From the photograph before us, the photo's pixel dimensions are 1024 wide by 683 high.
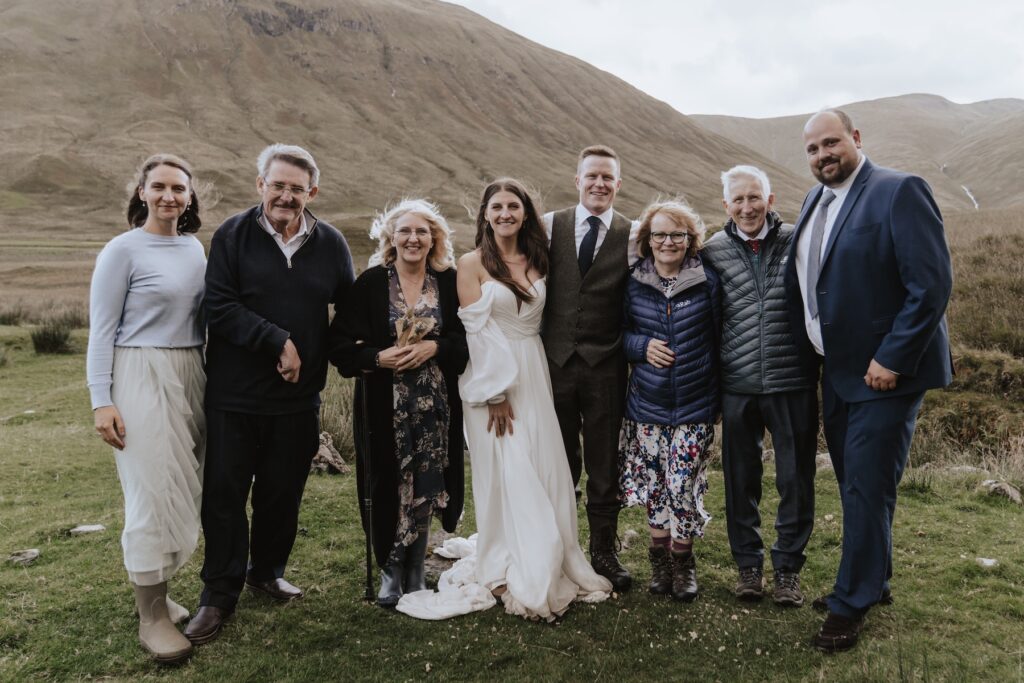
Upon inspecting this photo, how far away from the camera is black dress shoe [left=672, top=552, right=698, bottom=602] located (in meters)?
4.28

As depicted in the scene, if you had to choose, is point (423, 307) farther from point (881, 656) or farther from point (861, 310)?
point (881, 656)

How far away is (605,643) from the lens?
382 centimetres

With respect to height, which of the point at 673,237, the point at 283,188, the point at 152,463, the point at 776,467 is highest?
the point at 283,188

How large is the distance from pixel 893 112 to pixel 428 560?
230 m

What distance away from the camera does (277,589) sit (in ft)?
14.2

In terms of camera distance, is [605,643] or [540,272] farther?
[540,272]

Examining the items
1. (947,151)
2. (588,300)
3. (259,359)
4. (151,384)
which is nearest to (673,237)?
(588,300)

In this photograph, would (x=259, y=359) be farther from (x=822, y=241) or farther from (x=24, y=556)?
(x=822, y=241)

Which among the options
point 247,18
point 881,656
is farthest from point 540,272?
point 247,18

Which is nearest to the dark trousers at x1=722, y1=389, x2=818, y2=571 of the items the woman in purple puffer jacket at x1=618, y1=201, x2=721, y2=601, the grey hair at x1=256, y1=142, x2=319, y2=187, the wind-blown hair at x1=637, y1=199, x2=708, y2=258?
the woman in purple puffer jacket at x1=618, y1=201, x2=721, y2=601

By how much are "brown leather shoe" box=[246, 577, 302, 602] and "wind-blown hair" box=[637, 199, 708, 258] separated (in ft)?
10.1

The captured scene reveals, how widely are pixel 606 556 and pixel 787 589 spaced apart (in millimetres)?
1120

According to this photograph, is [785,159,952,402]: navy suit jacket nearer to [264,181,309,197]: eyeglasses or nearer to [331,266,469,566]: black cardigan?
[331,266,469,566]: black cardigan

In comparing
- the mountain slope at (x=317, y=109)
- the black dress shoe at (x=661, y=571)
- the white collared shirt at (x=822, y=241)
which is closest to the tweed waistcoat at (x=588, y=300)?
the white collared shirt at (x=822, y=241)
